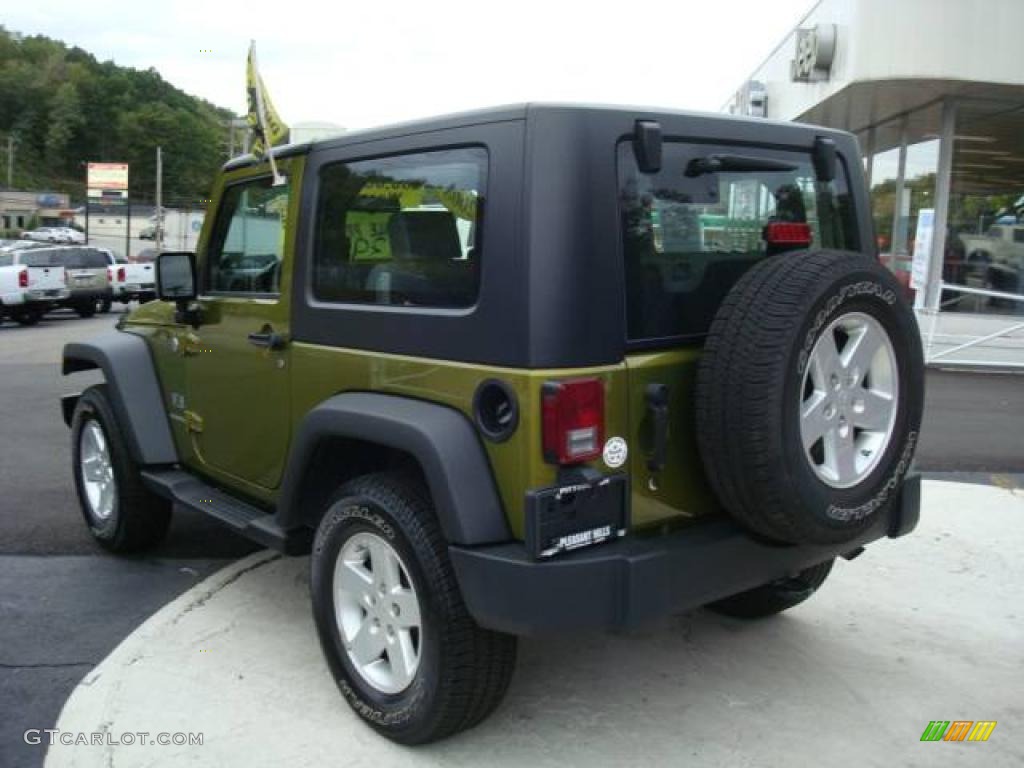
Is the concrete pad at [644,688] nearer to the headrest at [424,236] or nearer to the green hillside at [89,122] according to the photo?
the headrest at [424,236]

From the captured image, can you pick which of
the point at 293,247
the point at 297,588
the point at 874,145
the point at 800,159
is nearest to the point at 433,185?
the point at 293,247

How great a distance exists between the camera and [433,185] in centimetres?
301

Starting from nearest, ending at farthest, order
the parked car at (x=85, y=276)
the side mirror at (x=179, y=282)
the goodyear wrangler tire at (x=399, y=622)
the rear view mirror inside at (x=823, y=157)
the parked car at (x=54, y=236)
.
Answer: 1. the goodyear wrangler tire at (x=399, y=622)
2. the rear view mirror inside at (x=823, y=157)
3. the side mirror at (x=179, y=282)
4. the parked car at (x=85, y=276)
5. the parked car at (x=54, y=236)

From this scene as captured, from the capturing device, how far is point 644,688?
3453 mm

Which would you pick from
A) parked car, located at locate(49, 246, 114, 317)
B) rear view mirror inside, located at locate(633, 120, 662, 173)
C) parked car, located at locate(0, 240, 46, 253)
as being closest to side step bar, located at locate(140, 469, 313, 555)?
rear view mirror inside, located at locate(633, 120, 662, 173)

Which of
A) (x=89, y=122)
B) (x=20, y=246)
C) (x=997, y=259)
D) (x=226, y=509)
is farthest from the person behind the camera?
(x=89, y=122)

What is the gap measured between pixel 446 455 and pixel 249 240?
1827 mm

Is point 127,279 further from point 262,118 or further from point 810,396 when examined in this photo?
point 810,396

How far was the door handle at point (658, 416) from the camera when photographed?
2.73m

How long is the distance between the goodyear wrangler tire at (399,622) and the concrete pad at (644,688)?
0.58ft

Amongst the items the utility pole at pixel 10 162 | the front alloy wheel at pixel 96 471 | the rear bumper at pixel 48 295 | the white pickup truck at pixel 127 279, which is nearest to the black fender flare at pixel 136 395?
the front alloy wheel at pixel 96 471

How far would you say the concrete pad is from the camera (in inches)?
119

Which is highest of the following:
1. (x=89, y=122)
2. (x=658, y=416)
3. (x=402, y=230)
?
(x=89, y=122)

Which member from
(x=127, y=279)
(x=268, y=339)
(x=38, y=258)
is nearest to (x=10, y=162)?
(x=127, y=279)
